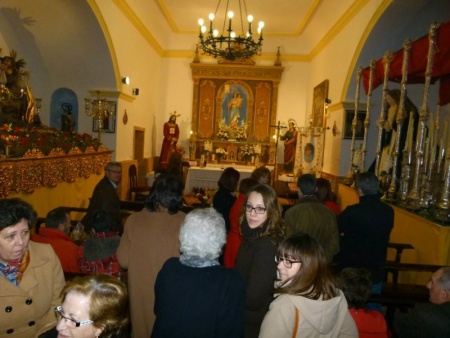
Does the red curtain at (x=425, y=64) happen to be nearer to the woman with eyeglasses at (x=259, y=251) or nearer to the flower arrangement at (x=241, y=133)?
the woman with eyeglasses at (x=259, y=251)

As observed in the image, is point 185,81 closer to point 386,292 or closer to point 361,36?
point 361,36

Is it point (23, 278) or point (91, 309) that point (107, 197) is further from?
point (91, 309)

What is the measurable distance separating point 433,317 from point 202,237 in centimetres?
130

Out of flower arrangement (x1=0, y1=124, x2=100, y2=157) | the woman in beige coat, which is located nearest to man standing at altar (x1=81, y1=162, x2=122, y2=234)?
flower arrangement (x1=0, y1=124, x2=100, y2=157)

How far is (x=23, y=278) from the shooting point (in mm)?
1960

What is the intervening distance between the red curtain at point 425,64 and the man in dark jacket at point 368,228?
7.39 ft

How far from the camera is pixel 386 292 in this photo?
2.98m

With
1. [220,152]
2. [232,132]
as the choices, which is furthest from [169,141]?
[232,132]

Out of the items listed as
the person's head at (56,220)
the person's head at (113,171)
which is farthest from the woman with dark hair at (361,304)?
the person's head at (113,171)

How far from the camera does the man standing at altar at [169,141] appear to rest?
12766 mm

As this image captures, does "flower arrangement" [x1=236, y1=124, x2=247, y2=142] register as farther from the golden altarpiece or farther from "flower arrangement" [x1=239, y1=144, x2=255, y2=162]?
"flower arrangement" [x1=239, y1=144, x2=255, y2=162]

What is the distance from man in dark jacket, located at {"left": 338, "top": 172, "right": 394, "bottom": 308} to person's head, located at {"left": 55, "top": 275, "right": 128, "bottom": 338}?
2.28 meters

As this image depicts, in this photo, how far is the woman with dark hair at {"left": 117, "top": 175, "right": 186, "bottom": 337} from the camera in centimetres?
235

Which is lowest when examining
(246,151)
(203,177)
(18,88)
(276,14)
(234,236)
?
(203,177)
